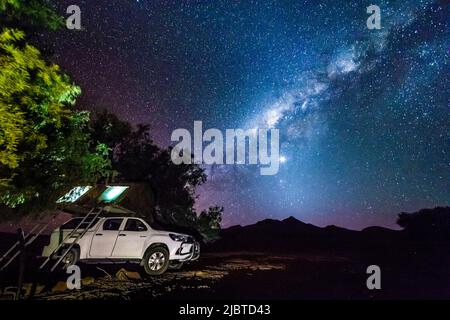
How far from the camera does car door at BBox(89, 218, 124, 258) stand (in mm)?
11703

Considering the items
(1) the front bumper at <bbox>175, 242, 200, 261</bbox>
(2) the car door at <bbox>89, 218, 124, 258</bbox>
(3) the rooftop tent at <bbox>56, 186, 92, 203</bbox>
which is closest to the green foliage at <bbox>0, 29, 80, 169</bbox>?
(3) the rooftop tent at <bbox>56, 186, 92, 203</bbox>

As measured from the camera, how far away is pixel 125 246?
38.4ft

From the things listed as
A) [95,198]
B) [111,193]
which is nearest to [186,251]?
[111,193]

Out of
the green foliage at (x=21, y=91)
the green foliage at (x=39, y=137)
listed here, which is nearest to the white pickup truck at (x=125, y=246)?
the green foliage at (x=39, y=137)

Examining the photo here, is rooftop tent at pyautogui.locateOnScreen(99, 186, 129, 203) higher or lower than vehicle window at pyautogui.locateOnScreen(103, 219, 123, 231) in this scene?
higher

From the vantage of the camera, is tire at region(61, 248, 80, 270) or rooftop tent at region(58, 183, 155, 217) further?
tire at region(61, 248, 80, 270)

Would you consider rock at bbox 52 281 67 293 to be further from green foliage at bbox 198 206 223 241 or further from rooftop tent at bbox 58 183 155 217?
green foliage at bbox 198 206 223 241

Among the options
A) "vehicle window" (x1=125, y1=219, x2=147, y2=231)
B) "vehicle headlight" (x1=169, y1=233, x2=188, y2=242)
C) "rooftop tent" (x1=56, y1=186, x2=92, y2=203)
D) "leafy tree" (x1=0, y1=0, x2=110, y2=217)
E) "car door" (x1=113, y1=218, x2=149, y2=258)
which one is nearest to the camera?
"leafy tree" (x1=0, y1=0, x2=110, y2=217)

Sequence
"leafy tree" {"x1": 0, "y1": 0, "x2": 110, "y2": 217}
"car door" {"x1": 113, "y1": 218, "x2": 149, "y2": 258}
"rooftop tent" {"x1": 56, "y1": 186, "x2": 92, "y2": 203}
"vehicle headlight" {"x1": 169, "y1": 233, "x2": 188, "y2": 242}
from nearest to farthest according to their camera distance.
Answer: "leafy tree" {"x1": 0, "y1": 0, "x2": 110, "y2": 217}
"rooftop tent" {"x1": 56, "y1": 186, "x2": 92, "y2": 203}
"car door" {"x1": 113, "y1": 218, "x2": 149, "y2": 258}
"vehicle headlight" {"x1": 169, "y1": 233, "x2": 188, "y2": 242}

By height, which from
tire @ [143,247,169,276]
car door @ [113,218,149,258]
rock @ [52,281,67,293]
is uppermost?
car door @ [113,218,149,258]

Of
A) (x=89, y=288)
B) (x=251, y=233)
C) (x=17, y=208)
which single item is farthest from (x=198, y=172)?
(x=251, y=233)

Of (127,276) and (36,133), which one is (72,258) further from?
(36,133)

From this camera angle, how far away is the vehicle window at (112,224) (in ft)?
39.7

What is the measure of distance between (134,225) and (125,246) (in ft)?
2.66
